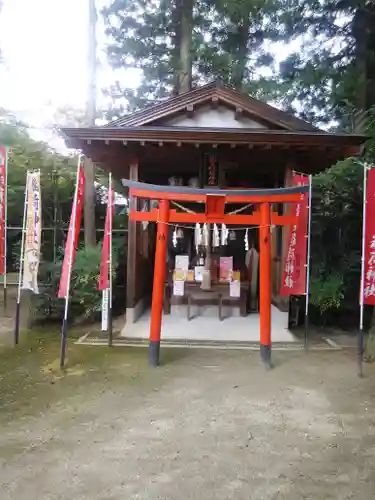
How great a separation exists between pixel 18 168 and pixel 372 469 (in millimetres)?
11841

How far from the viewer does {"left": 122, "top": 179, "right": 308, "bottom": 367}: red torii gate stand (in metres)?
7.11

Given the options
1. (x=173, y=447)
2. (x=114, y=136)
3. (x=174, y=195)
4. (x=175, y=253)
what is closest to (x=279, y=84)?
(x=175, y=253)

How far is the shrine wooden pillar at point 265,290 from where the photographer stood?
23.6ft

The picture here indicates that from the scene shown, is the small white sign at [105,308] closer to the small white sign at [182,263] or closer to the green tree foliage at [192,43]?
the small white sign at [182,263]

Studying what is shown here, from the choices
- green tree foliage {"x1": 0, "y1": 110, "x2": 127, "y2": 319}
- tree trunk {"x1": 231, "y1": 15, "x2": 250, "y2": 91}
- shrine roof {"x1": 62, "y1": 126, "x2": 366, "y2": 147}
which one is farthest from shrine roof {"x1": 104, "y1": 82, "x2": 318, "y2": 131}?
tree trunk {"x1": 231, "y1": 15, "x2": 250, "y2": 91}

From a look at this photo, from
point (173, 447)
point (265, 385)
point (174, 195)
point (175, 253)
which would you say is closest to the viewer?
point (173, 447)

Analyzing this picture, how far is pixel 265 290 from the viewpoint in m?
7.22

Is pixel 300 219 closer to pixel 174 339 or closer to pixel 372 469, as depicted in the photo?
pixel 174 339

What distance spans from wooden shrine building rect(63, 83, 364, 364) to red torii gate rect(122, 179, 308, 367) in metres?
0.89

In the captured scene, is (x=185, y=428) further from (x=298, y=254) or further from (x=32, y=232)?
(x=32, y=232)

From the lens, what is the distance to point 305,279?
27.7 feet

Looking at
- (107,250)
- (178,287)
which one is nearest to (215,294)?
(178,287)

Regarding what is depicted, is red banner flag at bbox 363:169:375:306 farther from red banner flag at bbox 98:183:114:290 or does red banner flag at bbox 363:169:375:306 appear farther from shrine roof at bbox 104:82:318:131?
red banner flag at bbox 98:183:114:290

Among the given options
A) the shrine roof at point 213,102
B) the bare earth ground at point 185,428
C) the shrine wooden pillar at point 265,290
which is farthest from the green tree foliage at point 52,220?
the shrine wooden pillar at point 265,290
